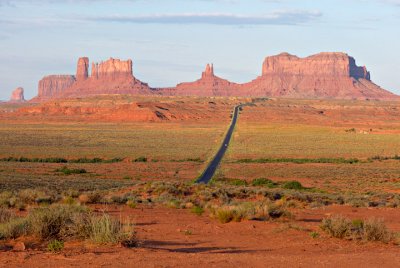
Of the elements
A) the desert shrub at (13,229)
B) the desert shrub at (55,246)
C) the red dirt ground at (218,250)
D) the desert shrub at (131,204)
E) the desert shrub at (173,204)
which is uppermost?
the desert shrub at (13,229)

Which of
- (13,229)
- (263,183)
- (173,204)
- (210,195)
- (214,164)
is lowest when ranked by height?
(263,183)

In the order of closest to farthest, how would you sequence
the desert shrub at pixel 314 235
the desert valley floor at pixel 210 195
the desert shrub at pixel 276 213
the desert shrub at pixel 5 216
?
the desert valley floor at pixel 210 195, the desert shrub at pixel 5 216, the desert shrub at pixel 314 235, the desert shrub at pixel 276 213

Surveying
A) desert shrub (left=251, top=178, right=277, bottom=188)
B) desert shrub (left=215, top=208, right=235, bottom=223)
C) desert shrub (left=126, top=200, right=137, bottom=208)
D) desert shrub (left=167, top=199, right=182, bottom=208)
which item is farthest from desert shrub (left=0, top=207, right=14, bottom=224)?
desert shrub (left=251, top=178, right=277, bottom=188)

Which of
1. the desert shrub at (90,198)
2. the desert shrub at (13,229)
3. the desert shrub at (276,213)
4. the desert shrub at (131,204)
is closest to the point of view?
the desert shrub at (13,229)

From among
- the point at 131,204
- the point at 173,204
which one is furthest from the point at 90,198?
the point at 173,204

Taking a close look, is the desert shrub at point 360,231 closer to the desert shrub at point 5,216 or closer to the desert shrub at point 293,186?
the desert shrub at point 5,216

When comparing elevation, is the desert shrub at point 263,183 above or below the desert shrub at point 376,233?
below

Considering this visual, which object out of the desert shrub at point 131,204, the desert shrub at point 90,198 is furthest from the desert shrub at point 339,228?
the desert shrub at point 90,198

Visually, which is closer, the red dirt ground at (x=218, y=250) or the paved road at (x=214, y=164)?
the red dirt ground at (x=218, y=250)

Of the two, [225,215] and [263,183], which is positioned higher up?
[225,215]

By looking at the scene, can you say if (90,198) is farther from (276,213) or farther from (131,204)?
(276,213)

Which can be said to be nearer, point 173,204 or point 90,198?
point 173,204

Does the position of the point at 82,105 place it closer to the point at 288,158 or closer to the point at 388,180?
the point at 288,158

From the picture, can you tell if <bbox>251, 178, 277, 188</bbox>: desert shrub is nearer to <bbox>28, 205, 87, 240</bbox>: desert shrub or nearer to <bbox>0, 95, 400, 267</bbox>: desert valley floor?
<bbox>0, 95, 400, 267</bbox>: desert valley floor
